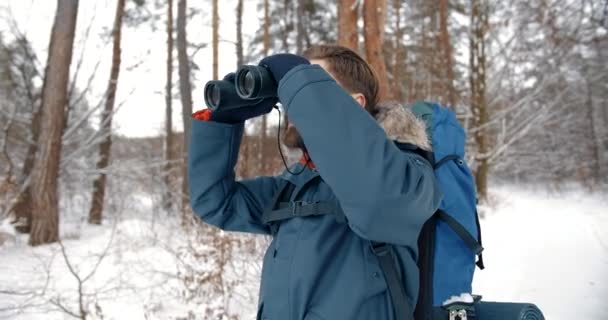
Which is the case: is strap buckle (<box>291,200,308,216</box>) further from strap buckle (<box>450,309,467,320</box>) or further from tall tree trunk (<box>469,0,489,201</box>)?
tall tree trunk (<box>469,0,489,201</box>)

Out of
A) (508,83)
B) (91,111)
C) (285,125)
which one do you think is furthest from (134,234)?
(508,83)

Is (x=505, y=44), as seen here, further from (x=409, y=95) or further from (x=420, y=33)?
(x=420, y=33)

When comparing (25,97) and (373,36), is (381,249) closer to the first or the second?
(373,36)

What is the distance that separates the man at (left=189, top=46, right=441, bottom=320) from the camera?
0.90 meters

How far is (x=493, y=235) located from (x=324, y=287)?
808 cm

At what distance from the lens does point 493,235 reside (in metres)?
8.32

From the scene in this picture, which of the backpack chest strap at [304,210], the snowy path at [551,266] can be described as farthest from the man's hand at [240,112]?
the snowy path at [551,266]

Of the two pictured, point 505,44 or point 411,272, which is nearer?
point 411,272

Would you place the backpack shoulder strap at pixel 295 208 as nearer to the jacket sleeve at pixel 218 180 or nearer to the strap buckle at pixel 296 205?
the strap buckle at pixel 296 205

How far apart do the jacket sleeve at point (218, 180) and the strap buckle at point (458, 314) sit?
24.1 inches

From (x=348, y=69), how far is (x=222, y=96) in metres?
0.36

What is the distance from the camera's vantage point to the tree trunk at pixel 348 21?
4.74 meters

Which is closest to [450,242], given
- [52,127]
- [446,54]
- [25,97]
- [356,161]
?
[356,161]

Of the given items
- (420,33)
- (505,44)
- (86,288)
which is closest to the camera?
(86,288)
